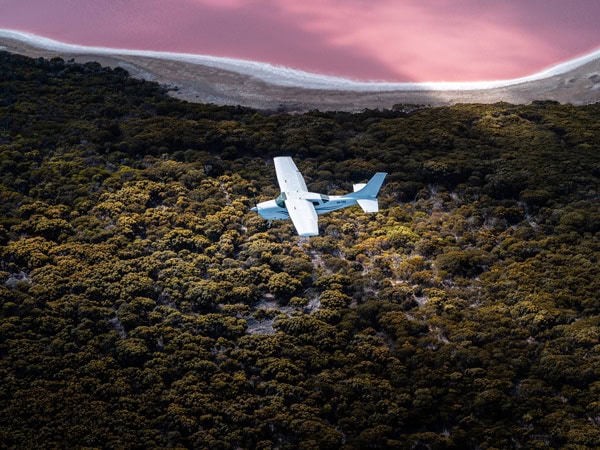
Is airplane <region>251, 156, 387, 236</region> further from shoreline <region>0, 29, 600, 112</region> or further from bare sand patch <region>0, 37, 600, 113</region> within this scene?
shoreline <region>0, 29, 600, 112</region>

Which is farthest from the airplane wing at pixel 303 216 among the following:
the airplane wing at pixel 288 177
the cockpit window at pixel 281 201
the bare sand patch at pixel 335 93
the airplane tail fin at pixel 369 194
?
the bare sand patch at pixel 335 93

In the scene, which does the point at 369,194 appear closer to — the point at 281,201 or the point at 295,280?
the point at 281,201

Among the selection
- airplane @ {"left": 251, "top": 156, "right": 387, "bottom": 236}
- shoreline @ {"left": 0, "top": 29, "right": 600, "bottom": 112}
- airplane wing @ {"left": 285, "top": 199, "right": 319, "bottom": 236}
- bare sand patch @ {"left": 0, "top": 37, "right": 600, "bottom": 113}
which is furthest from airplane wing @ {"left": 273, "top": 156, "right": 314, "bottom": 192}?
shoreline @ {"left": 0, "top": 29, "right": 600, "bottom": 112}

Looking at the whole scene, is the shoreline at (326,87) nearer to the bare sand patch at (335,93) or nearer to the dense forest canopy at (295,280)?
the bare sand patch at (335,93)

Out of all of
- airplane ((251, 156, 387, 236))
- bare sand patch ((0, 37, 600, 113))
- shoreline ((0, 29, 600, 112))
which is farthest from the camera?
shoreline ((0, 29, 600, 112))

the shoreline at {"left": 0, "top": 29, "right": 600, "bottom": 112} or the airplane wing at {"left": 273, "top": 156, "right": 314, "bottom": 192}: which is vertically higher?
the shoreline at {"left": 0, "top": 29, "right": 600, "bottom": 112}

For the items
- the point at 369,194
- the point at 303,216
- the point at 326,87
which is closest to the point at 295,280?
the point at 303,216
